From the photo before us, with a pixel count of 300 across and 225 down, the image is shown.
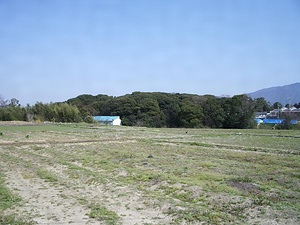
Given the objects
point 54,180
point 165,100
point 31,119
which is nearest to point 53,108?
point 31,119

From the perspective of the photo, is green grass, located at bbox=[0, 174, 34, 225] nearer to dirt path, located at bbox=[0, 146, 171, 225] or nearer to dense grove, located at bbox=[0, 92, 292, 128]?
dirt path, located at bbox=[0, 146, 171, 225]

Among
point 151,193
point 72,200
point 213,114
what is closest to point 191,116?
point 213,114

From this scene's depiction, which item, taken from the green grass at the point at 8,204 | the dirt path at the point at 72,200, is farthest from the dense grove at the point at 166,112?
the green grass at the point at 8,204

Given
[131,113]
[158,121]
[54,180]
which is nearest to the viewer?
[54,180]

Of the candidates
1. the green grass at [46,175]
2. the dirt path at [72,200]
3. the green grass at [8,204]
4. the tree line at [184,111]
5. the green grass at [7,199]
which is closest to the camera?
the green grass at [8,204]

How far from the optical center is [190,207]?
A: 228 inches

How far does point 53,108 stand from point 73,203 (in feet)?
162

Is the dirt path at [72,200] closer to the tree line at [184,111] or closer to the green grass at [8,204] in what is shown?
the green grass at [8,204]

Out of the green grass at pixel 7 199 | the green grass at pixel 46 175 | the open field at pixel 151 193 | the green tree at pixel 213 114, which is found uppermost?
the green tree at pixel 213 114

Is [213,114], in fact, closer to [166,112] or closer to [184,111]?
[184,111]

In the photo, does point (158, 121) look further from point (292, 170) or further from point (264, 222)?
point (264, 222)

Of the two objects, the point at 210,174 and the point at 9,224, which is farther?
the point at 210,174

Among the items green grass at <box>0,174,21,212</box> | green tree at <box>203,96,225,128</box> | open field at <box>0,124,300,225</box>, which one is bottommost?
open field at <box>0,124,300,225</box>

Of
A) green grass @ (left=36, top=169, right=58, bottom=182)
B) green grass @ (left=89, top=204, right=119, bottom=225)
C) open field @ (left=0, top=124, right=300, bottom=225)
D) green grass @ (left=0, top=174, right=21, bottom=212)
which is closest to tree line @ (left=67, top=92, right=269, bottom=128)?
open field @ (left=0, top=124, right=300, bottom=225)
